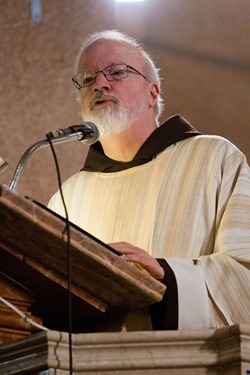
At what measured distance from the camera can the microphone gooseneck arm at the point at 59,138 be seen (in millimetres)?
2803

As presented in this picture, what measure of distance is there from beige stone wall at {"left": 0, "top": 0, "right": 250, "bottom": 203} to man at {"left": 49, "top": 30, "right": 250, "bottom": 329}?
1.20m

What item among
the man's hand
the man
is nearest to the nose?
the man

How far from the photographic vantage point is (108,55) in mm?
3781

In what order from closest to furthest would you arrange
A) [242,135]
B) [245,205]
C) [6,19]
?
[245,205], [6,19], [242,135]

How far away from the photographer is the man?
2.75 m

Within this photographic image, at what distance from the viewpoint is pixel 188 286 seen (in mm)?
2686

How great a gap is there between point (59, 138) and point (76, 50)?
99.2 inches

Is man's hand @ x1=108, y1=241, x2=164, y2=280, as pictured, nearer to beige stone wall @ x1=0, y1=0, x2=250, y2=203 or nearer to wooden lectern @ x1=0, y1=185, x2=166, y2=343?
wooden lectern @ x1=0, y1=185, x2=166, y2=343

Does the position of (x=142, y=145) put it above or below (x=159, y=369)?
above

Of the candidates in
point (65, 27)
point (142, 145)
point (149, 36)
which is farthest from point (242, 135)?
point (142, 145)

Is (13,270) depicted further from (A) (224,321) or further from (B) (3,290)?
(A) (224,321)

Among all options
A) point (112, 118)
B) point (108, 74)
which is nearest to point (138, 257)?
point (112, 118)

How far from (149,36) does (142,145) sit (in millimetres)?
2448

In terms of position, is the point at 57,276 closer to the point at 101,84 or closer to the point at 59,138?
the point at 59,138
